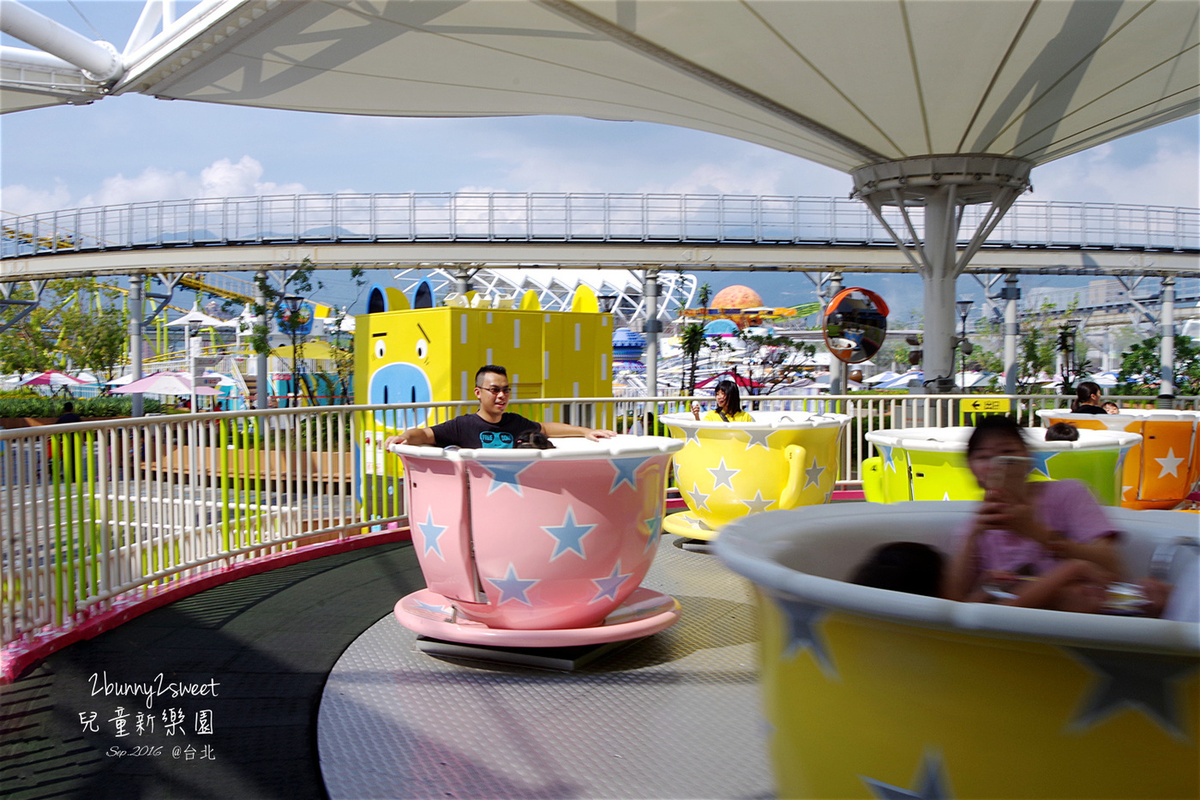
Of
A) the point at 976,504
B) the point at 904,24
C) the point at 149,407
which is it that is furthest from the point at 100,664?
the point at 149,407

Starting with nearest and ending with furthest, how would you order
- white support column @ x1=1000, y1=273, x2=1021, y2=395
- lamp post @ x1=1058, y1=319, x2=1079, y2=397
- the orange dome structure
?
lamp post @ x1=1058, y1=319, x2=1079, y2=397 → white support column @ x1=1000, y1=273, x2=1021, y2=395 → the orange dome structure

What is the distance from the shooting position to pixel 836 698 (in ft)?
4.17

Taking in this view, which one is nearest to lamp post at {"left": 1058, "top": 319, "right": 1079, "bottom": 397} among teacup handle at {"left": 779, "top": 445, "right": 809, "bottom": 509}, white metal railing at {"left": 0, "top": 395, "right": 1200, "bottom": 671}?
teacup handle at {"left": 779, "top": 445, "right": 809, "bottom": 509}

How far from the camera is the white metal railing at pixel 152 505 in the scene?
364 cm

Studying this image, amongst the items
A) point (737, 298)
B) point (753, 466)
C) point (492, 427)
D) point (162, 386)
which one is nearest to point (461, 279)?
point (162, 386)

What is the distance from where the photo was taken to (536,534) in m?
3.09

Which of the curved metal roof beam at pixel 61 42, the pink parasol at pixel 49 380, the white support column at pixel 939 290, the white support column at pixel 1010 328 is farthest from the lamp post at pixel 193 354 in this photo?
the white support column at pixel 1010 328

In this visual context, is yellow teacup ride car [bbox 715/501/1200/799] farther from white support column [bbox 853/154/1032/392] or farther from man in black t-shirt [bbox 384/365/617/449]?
white support column [bbox 853/154/1032/392]

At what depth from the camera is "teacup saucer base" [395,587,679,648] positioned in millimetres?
3244

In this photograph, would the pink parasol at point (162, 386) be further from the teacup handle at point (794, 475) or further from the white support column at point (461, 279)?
the teacup handle at point (794, 475)

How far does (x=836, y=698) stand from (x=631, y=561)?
2.10 meters

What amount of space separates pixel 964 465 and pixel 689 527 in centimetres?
188

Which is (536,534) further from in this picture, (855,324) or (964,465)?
(855,324)

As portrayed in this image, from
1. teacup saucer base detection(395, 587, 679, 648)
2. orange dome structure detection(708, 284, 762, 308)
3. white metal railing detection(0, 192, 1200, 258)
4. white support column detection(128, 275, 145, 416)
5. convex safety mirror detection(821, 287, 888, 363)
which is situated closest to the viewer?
teacup saucer base detection(395, 587, 679, 648)
